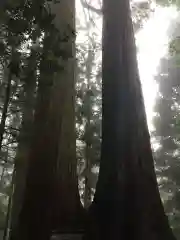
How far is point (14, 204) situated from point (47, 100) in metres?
4.12

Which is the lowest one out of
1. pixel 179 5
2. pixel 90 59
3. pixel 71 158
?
pixel 71 158

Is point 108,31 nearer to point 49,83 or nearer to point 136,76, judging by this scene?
point 136,76

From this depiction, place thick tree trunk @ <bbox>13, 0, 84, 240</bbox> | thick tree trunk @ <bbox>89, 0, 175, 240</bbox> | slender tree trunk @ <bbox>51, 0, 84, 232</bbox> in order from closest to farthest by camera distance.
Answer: thick tree trunk @ <bbox>89, 0, 175, 240</bbox> < thick tree trunk @ <bbox>13, 0, 84, 240</bbox> < slender tree trunk @ <bbox>51, 0, 84, 232</bbox>

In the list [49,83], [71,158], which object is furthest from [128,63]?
[71,158]

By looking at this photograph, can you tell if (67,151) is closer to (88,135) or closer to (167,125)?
(88,135)

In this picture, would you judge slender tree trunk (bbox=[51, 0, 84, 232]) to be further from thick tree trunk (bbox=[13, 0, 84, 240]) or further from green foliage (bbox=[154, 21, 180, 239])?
green foliage (bbox=[154, 21, 180, 239])

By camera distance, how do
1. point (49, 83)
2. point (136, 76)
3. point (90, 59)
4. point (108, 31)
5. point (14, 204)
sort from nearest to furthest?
point (49, 83)
point (136, 76)
point (108, 31)
point (14, 204)
point (90, 59)

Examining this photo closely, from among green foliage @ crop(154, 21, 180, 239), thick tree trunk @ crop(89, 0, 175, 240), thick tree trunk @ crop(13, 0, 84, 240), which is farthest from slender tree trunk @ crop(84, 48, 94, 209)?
thick tree trunk @ crop(89, 0, 175, 240)

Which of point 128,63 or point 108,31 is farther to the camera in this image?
point 108,31

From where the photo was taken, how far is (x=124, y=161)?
6898 mm

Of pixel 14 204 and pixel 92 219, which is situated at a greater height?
pixel 14 204

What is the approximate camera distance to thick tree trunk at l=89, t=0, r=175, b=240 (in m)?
6.41

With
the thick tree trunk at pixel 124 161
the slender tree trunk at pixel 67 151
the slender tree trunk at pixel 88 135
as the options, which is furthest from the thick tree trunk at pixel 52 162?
the slender tree trunk at pixel 88 135

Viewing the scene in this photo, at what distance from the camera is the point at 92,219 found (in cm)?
671
